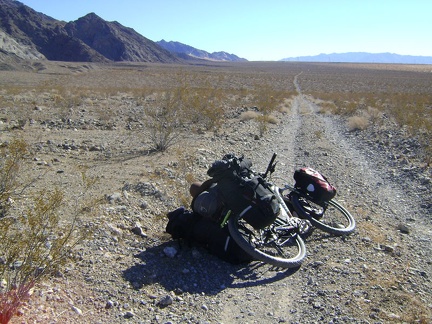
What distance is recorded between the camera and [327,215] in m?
6.00

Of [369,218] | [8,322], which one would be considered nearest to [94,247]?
[8,322]

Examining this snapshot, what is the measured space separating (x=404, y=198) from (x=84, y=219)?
558cm

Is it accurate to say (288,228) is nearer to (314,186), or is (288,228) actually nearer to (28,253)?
(314,186)

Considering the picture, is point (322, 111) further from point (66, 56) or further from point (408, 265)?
point (66, 56)

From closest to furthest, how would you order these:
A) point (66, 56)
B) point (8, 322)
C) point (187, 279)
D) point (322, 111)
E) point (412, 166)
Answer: point (8, 322), point (187, 279), point (412, 166), point (322, 111), point (66, 56)

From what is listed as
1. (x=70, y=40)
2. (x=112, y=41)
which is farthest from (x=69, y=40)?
(x=112, y=41)

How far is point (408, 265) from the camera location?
455 centimetres

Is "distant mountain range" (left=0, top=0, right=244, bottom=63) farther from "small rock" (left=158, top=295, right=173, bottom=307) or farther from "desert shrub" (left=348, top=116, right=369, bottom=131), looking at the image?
"small rock" (left=158, top=295, right=173, bottom=307)

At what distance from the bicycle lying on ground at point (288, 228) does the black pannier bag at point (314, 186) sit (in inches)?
3.1

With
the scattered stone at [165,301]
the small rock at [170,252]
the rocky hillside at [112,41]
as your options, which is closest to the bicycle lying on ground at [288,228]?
the small rock at [170,252]

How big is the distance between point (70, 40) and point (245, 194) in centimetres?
10413

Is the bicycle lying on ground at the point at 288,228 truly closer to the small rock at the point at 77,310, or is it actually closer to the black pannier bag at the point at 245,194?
the black pannier bag at the point at 245,194

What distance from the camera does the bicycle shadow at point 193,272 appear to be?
12.9 feet

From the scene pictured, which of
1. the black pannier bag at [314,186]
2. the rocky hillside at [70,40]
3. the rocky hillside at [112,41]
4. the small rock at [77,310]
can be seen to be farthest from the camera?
the rocky hillside at [112,41]
